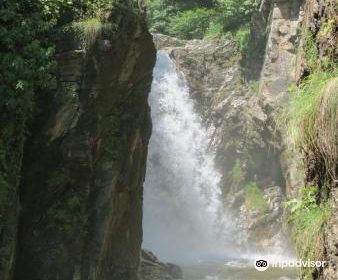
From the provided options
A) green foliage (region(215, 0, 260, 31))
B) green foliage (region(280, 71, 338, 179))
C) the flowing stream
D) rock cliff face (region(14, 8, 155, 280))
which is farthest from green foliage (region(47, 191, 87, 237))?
green foliage (region(215, 0, 260, 31))

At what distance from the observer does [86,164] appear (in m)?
9.56

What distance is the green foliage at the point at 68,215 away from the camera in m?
9.20

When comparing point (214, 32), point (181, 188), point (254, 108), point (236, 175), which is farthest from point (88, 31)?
point (214, 32)

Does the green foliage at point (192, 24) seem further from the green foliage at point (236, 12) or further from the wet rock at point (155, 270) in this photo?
the wet rock at point (155, 270)

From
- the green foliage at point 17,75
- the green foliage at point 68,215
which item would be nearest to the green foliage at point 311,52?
the green foliage at point 17,75

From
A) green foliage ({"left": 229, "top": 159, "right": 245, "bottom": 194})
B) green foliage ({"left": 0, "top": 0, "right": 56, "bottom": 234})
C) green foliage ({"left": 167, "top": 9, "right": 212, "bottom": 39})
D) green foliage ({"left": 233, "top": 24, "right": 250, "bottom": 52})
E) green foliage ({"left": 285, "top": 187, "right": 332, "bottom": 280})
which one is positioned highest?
green foliage ({"left": 167, "top": 9, "right": 212, "bottom": 39})

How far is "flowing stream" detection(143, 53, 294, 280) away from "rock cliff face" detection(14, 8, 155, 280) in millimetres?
11034

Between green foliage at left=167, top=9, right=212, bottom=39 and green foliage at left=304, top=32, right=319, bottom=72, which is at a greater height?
green foliage at left=167, top=9, right=212, bottom=39

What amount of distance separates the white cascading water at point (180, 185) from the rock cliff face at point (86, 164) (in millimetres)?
11751

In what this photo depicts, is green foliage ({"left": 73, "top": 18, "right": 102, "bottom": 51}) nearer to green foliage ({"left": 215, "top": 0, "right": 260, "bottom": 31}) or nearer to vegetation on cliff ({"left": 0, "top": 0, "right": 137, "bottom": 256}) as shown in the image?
vegetation on cliff ({"left": 0, "top": 0, "right": 137, "bottom": 256})

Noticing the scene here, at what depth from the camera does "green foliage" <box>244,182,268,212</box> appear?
75.0ft

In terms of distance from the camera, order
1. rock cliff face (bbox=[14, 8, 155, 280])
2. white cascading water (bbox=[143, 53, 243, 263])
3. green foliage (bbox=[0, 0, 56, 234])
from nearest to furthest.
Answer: green foliage (bbox=[0, 0, 56, 234]) → rock cliff face (bbox=[14, 8, 155, 280]) → white cascading water (bbox=[143, 53, 243, 263])

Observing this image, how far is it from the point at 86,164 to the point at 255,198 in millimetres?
14833

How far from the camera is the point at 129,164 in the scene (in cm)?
1173
